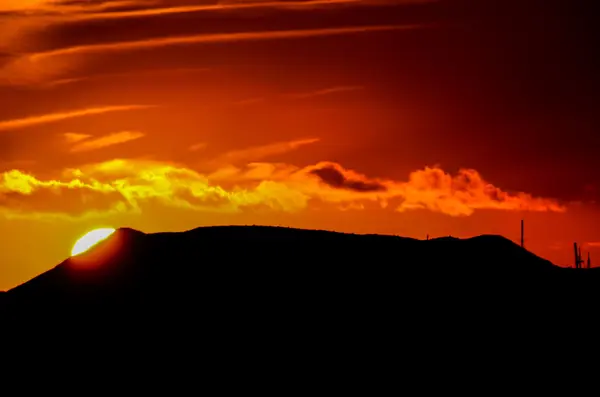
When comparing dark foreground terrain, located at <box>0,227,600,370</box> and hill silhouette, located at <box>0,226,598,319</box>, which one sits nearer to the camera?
dark foreground terrain, located at <box>0,227,600,370</box>

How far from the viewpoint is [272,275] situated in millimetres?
59375

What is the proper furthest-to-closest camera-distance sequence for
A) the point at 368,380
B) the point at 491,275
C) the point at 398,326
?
the point at 491,275, the point at 398,326, the point at 368,380

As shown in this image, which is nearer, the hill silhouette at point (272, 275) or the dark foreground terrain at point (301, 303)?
the dark foreground terrain at point (301, 303)

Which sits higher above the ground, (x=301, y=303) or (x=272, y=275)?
(x=272, y=275)

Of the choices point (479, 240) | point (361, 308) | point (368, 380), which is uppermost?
point (479, 240)

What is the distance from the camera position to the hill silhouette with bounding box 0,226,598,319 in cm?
5775

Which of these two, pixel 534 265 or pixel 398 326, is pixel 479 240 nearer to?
pixel 534 265

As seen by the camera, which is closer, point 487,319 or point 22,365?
point 22,365

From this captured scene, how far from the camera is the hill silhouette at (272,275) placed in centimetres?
5775

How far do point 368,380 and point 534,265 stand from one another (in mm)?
14827

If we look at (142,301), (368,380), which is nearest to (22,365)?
(142,301)

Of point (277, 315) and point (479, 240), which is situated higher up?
A: point (479, 240)

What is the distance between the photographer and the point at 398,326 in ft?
186

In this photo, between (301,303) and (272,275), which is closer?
(301,303)
